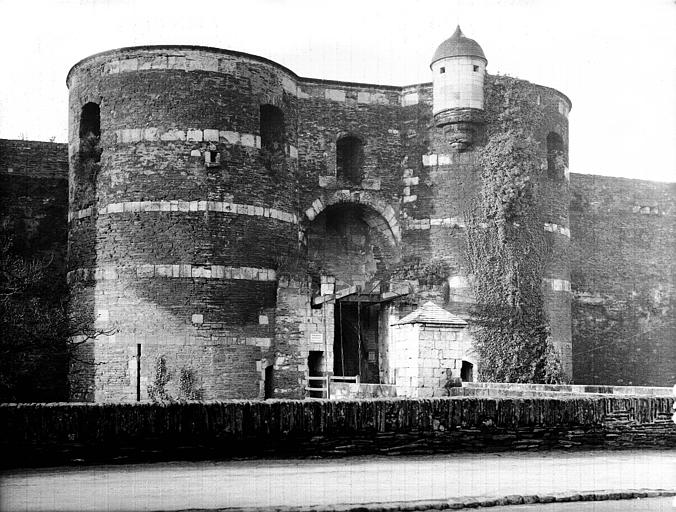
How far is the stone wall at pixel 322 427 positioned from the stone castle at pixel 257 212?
1209 centimetres

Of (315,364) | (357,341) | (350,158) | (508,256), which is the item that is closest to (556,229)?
(508,256)

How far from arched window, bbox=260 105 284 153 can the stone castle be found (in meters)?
0.05

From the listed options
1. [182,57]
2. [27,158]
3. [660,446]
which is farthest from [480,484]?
[27,158]

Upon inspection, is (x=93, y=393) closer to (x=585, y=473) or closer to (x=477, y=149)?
(x=477, y=149)

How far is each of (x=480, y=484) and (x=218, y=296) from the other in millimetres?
18098

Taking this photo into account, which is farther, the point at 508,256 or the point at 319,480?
the point at 508,256

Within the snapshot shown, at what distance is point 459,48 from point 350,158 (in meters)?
5.21

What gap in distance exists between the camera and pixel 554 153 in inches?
1378

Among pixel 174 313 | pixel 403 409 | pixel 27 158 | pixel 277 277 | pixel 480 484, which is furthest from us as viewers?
pixel 27 158

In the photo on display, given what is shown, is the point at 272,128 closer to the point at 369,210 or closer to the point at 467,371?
the point at 369,210

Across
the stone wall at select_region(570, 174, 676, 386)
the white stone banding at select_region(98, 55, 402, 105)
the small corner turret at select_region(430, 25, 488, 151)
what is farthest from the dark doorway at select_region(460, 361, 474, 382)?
the white stone banding at select_region(98, 55, 402, 105)

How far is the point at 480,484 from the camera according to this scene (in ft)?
38.7

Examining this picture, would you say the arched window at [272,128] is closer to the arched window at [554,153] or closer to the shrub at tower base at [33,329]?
the shrub at tower base at [33,329]

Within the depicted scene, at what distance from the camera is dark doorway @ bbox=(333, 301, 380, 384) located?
3266 centimetres
